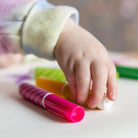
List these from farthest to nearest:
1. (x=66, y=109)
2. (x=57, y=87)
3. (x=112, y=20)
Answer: (x=112, y=20), (x=57, y=87), (x=66, y=109)

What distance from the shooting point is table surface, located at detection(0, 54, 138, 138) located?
1.05 ft

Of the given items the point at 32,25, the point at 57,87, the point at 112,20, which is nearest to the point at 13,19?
the point at 32,25

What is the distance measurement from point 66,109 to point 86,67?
72 millimetres

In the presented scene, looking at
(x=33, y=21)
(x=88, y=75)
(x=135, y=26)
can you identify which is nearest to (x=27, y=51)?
(x=33, y=21)

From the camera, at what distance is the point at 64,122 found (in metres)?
0.35

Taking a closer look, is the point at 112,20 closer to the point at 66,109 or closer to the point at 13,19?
the point at 13,19

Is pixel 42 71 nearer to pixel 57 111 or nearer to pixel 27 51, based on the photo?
pixel 27 51

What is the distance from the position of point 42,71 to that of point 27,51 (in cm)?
9

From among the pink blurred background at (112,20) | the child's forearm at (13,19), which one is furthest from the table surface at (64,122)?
the pink blurred background at (112,20)

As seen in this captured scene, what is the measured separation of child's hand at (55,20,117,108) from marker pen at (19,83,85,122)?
31mm

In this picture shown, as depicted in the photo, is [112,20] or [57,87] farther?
[112,20]

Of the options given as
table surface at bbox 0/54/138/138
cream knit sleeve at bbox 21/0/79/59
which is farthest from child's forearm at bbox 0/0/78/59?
table surface at bbox 0/54/138/138

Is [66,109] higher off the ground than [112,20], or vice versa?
[66,109]

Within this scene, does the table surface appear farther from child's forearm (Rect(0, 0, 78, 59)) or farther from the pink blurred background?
the pink blurred background
